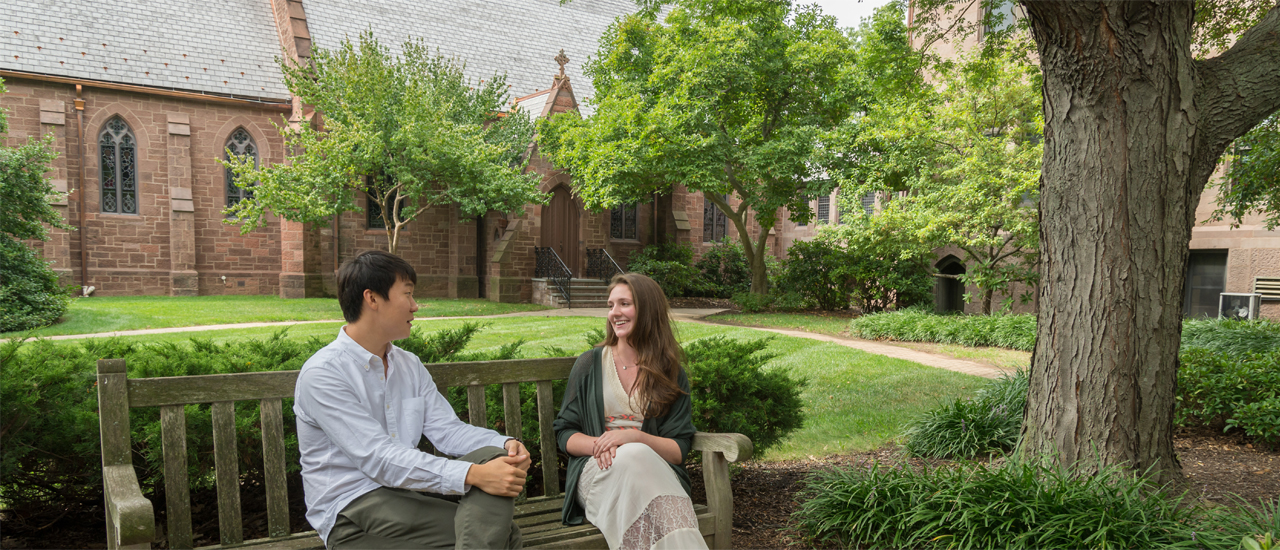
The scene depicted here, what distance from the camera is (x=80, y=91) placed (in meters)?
19.3

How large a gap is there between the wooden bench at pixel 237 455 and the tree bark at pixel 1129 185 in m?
2.14

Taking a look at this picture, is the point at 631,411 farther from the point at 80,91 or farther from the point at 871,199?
the point at 871,199

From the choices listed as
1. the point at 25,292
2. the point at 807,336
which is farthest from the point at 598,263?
the point at 25,292

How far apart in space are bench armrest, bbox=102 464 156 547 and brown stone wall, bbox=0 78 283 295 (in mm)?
20359

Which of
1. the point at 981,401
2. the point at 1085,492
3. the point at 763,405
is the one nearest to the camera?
the point at 1085,492

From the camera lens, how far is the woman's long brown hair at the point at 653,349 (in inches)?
127

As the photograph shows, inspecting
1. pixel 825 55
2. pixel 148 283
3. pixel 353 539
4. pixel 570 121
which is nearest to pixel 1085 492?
pixel 353 539

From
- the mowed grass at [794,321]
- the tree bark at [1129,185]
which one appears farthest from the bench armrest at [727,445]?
the mowed grass at [794,321]

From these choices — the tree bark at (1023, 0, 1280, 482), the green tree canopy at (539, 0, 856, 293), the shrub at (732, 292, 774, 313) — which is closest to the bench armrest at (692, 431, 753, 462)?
the tree bark at (1023, 0, 1280, 482)

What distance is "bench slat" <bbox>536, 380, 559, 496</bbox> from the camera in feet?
11.8

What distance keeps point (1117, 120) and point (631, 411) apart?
304 cm

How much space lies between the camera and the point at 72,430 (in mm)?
3223

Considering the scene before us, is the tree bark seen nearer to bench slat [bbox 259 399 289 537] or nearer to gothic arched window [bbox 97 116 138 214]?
bench slat [bbox 259 399 289 537]

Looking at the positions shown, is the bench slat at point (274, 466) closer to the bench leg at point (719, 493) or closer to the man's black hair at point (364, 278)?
the man's black hair at point (364, 278)
